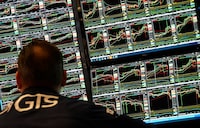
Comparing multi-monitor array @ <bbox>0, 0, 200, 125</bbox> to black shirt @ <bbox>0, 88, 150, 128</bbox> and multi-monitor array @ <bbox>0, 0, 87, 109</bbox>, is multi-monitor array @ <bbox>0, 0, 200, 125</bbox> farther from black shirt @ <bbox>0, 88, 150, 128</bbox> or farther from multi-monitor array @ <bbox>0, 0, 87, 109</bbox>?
black shirt @ <bbox>0, 88, 150, 128</bbox>

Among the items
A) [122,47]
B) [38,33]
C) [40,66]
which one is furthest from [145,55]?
[40,66]

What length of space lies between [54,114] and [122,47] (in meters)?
1.13

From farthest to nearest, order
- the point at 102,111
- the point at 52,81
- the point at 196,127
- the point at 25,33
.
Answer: the point at 25,33
the point at 196,127
the point at 52,81
the point at 102,111

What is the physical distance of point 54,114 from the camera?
1384 mm

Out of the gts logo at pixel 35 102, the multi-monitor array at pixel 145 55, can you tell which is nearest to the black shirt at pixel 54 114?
the gts logo at pixel 35 102

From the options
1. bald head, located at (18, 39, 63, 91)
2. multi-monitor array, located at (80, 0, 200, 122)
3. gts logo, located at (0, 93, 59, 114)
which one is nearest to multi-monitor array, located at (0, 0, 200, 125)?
multi-monitor array, located at (80, 0, 200, 122)

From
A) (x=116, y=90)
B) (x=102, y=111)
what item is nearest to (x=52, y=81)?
(x=102, y=111)

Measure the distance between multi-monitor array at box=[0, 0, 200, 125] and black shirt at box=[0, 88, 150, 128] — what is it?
2.97 ft

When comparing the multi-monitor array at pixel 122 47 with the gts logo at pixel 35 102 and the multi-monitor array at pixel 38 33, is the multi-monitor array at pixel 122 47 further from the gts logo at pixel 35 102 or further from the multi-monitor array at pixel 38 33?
the gts logo at pixel 35 102

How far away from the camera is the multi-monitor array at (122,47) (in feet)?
7.75

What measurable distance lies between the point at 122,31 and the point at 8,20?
771 mm

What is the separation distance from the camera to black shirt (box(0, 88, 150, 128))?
1.37 m

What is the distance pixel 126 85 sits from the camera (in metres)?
2.43

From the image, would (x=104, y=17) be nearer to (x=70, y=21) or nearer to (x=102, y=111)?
(x=70, y=21)
